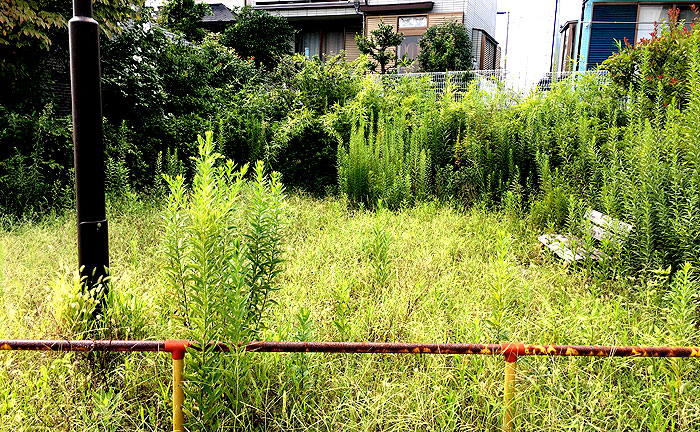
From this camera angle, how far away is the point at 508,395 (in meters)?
2.05

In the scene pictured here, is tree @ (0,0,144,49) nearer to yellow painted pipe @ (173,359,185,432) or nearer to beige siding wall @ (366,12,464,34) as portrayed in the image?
yellow painted pipe @ (173,359,185,432)

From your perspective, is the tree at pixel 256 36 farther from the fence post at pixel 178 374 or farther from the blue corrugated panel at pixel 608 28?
the fence post at pixel 178 374

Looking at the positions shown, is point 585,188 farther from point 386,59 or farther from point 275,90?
point 386,59

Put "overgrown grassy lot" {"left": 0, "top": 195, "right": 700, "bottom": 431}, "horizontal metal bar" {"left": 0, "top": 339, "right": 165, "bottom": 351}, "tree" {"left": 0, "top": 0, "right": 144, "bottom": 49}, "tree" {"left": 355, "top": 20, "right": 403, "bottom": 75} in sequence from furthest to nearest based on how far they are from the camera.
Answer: "tree" {"left": 355, "top": 20, "right": 403, "bottom": 75}, "tree" {"left": 0, "top": 0, "right": 144, "bottom": 49}, "overgrown grassy lot" {"left": 0, "top": 195, "right": 700, "bottom": 431}, "horizontal metal bar" {"left": 0, "top": 339, "right": 165, "bottom": 351}

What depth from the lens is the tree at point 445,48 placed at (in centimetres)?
1742

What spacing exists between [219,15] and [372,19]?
683cm

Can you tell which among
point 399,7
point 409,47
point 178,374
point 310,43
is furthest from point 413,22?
point 178,374

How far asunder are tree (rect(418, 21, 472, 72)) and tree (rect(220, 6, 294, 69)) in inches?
201

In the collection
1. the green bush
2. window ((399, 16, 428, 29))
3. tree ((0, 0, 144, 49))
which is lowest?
the green bush

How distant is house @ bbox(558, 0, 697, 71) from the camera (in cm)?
1489

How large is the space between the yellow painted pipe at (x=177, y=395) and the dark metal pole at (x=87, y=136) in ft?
2.27

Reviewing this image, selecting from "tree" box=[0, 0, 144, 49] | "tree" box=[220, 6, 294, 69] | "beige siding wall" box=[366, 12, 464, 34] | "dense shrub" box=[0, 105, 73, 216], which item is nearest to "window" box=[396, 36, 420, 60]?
"beige siding wall" box=[366, 12, 464, 34]

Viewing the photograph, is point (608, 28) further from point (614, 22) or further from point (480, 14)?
point (480, 14)

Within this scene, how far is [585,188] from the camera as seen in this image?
527 centimetres
